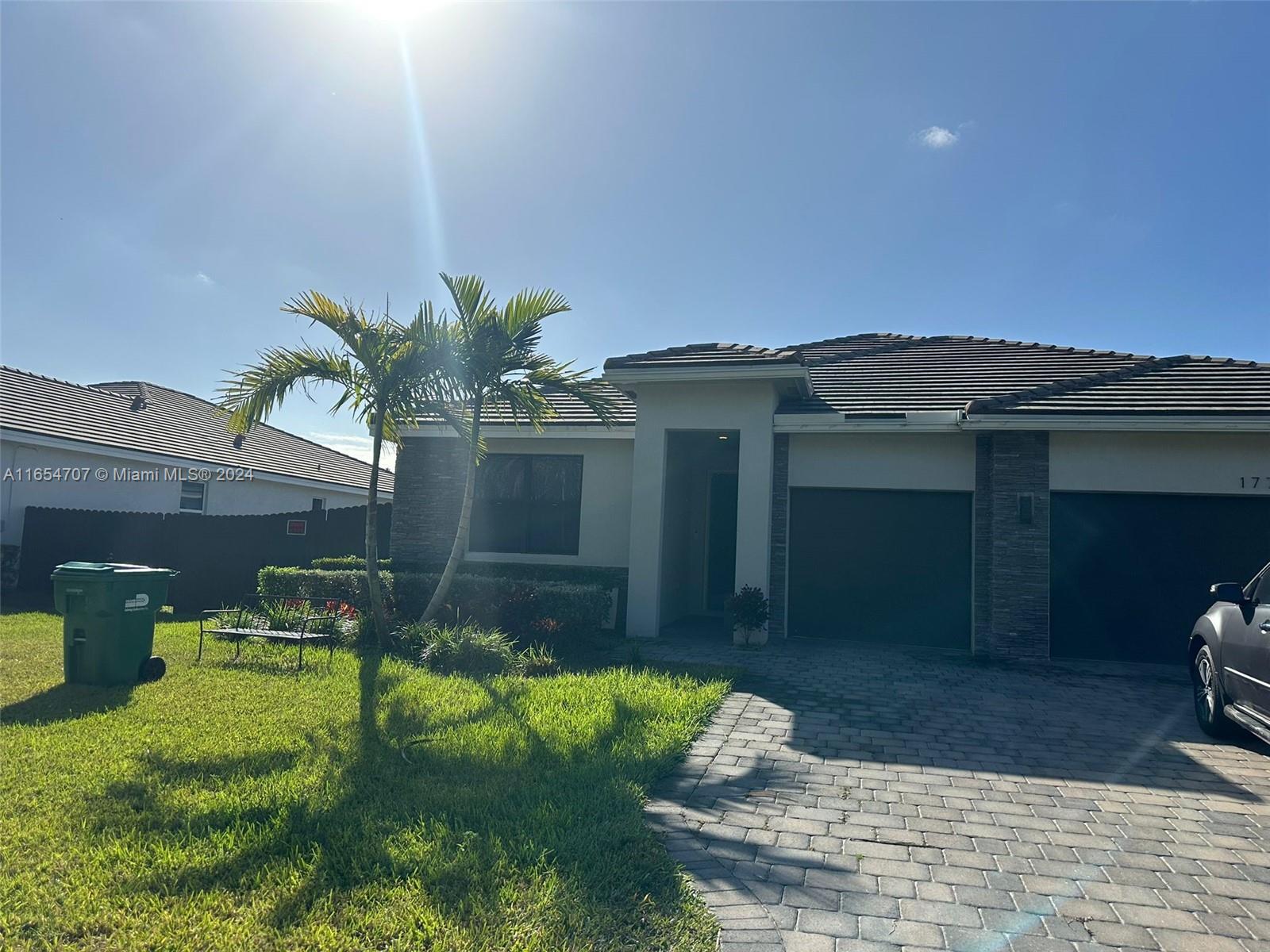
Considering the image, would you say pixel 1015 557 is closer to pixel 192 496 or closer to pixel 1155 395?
pixel 1155 395

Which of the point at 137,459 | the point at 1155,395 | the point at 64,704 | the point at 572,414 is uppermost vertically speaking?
the point at 1155,395

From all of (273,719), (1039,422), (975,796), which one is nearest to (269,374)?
(273,719)

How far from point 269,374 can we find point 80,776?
5.99 meters

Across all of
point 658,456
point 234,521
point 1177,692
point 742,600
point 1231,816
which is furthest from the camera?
point 234,521

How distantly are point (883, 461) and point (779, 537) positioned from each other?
1.99 m

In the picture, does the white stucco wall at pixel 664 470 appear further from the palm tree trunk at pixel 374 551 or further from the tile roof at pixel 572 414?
the palm tree trunk at pixel 374 551

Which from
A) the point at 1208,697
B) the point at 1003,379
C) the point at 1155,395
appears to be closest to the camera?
the point at 1208,697

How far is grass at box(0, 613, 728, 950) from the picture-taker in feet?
10.8

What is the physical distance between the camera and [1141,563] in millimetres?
10547

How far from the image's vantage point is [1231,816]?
491cm

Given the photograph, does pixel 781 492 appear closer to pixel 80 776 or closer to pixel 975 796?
pixel 975 796

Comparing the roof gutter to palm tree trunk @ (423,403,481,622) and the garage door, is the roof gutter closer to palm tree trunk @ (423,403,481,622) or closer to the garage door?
the garage door

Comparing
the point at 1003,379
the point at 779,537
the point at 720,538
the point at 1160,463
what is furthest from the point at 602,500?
the point at 1160,463

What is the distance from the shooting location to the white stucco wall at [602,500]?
43.9ft
